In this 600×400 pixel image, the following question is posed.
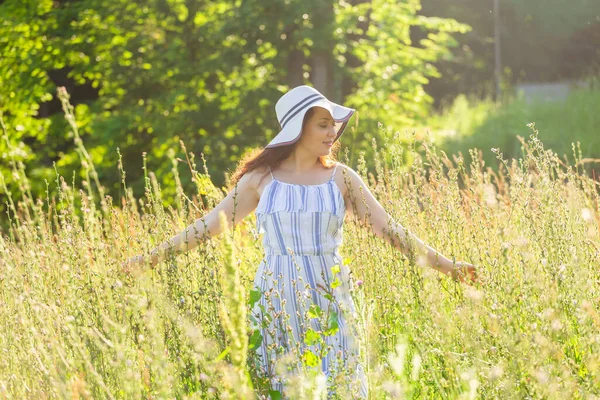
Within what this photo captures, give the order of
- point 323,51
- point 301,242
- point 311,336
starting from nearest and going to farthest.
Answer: point 311,336, point 301,242, point 323,51

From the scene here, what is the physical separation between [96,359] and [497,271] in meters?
1.50

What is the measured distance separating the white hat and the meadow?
0.35 m

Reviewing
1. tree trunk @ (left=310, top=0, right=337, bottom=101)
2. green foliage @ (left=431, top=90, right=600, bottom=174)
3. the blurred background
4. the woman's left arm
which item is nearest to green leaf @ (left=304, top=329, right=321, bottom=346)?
the woman's left arm

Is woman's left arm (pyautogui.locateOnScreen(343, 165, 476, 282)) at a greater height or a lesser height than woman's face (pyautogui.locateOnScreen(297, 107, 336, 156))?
lesser

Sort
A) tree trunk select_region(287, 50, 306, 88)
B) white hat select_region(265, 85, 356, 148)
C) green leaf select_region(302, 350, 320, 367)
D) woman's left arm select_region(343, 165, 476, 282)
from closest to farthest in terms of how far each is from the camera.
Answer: green leaf select_region(302, 350, 320, 367) → woman's left arm select_region(343, 165, 476, 282) → white hat select_region(265, 85, 356, 148) → tree trunk select_region(287, 50, 306, 88)

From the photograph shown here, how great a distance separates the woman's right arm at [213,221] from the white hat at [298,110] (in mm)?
231

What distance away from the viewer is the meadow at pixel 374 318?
2186 millimetres

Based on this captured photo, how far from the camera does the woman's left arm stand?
125 inches

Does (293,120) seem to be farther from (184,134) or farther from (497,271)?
(184,134)

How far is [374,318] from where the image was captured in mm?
3613

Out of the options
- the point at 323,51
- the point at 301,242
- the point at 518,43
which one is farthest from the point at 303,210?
the point at 518,43

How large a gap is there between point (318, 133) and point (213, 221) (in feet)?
2.02

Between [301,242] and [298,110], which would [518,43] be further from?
[301,242]

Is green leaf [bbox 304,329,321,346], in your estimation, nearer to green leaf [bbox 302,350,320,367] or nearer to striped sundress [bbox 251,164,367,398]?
green leaf [bbox 302,350,320,367]
